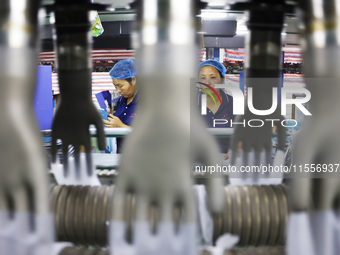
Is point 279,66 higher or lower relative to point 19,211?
higher

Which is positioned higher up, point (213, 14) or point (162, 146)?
point (213, 14)

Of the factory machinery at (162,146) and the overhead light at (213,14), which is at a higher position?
the overhead light at (213,14)

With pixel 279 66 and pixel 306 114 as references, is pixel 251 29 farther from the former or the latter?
pixel 306 114

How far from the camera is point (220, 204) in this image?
396 millimetres

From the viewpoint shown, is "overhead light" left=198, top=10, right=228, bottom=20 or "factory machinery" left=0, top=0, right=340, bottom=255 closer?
"factory machinery" left=0, top=0, right=340, bottom=255

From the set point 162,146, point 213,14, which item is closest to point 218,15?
point 213,14

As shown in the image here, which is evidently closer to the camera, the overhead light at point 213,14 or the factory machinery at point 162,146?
the factory machinery at point 162,146

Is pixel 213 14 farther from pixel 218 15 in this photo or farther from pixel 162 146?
pixel 162 146

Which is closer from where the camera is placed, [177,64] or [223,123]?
[177,64]

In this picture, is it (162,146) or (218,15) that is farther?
(218,15)

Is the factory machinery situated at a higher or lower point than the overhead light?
lower

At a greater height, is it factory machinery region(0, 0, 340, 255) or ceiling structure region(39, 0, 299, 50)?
ceiling structure region(39, 0, 299, 50)

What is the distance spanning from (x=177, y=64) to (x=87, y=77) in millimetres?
272

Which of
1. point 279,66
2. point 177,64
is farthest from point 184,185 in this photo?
point 279,66
